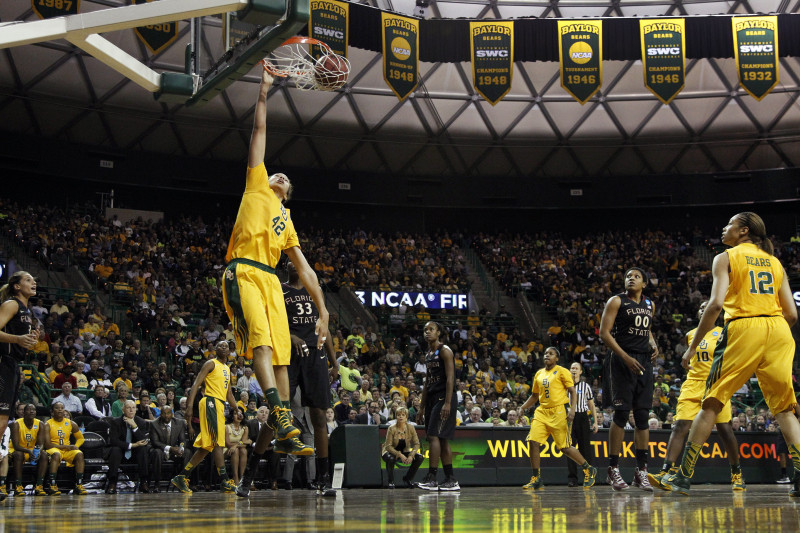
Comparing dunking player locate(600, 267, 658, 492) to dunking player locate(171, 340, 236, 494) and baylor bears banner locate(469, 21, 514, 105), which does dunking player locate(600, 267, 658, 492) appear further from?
baylor bears banner locate(469, 21, 514, 105)

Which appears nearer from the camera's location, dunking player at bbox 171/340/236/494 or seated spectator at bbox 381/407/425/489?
dunking player at bbox 171/340/236/494

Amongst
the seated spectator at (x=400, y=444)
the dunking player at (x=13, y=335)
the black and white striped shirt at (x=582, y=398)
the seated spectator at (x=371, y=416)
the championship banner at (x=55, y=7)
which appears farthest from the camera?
the championship banner at (x=55, y=7)

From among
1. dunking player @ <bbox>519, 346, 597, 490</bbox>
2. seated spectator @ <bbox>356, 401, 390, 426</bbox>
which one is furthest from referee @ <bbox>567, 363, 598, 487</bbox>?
seated spectator @ <bbox>356, 401, 390, 426</bbox>

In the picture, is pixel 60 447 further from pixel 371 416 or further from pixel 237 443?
pixel 371 416

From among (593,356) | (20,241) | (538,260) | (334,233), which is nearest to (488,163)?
(538,260)

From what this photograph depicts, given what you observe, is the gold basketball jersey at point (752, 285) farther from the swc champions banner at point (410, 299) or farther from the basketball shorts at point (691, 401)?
the swc champions banner at point (410, 299)

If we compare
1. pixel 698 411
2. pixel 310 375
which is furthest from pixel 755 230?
pixel 310 375

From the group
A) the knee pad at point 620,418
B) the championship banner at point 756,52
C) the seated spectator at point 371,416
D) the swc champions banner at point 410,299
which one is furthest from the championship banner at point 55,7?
the championship banner at point 756,52

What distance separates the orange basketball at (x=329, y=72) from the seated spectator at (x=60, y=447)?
20.6 feet

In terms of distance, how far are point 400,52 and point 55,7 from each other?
9.20 meters

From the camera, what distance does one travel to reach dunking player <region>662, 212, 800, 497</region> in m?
6.53

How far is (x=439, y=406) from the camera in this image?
33.4 ft

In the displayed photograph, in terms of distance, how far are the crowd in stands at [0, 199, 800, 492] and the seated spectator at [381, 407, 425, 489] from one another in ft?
8.72

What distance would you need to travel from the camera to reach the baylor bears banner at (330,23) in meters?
20.8
